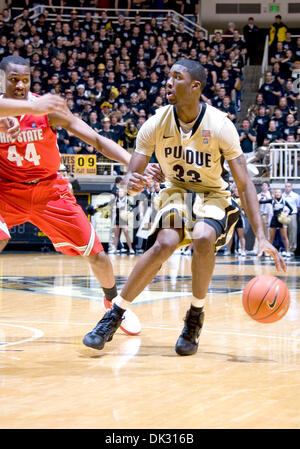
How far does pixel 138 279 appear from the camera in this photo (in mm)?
4648

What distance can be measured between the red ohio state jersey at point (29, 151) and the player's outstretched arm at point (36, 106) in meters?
1.19

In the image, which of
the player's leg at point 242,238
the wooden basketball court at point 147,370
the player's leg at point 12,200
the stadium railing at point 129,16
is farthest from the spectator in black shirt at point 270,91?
the player's leg at point 12,200

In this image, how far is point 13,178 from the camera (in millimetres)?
5215

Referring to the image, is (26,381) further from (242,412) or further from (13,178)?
(13,178)

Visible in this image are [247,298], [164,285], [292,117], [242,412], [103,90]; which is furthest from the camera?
[103,90]

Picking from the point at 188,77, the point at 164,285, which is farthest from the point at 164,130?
the point at 164,285

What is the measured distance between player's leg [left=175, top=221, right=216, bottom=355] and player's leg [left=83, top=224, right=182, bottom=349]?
16 cm

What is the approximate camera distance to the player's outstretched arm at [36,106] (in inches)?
148

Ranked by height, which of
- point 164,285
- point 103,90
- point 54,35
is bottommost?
point 164,285

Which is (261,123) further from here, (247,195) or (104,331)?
(104,331)

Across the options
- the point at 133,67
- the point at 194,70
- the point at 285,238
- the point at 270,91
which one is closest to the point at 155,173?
the point at 194,70
